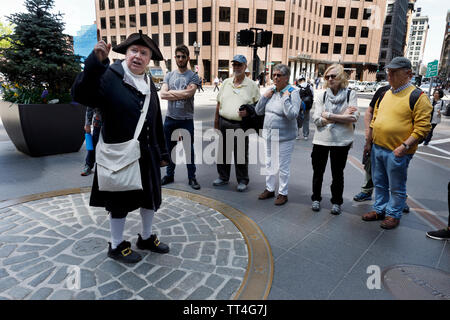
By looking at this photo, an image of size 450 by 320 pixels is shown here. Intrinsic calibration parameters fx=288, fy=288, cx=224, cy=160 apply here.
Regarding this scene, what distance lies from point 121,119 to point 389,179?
10.7 feet

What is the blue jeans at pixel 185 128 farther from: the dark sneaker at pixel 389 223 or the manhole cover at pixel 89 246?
the dark sneaker at pixel 389 223

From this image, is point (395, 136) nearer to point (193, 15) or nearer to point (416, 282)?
point (416, 282)

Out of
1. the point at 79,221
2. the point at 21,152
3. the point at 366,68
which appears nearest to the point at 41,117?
the point at 21,152

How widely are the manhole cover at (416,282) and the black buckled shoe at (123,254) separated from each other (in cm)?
237

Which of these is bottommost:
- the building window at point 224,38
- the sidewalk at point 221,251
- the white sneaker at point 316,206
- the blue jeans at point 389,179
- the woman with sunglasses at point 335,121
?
the sidewalk at point 221,251

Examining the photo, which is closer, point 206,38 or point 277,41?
point 206,38

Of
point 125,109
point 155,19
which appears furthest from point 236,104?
point 155,19

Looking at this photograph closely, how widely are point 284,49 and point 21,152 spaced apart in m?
46.5

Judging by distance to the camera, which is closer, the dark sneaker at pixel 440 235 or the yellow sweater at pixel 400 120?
the yellow sweater at pixel 400 120

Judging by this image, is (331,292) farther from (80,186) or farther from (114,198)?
(80,186)

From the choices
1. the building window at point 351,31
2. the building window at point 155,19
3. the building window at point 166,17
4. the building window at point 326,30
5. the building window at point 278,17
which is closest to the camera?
the building window at point 278,17

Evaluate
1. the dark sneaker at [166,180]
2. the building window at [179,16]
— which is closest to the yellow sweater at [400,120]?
the dark sneaker at [166,180]

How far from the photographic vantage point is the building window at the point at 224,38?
1747 inches

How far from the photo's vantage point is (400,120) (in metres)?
3.43
